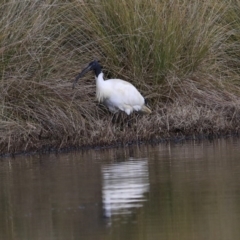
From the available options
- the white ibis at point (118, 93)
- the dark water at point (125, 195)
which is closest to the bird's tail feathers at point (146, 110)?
the white ibis at point (118, 93)

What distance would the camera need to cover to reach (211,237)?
6.80 metres

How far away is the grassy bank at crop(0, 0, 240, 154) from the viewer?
43.6ft

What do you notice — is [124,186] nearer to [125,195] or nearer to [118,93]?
[125,195]

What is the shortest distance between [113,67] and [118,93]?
93 centimetres

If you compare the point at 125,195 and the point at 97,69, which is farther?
the point at 97,69

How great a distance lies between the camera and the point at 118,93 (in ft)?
45.3

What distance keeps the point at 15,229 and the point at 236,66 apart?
8.32 m

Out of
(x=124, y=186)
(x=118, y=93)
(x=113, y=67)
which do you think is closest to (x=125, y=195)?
(x=124, y=186)

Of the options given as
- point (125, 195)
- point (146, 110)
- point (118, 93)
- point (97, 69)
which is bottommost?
point (125, 195)

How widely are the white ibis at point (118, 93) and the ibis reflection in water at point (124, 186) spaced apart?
2.53 meters

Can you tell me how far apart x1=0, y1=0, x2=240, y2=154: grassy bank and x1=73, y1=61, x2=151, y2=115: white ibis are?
0.20 metres

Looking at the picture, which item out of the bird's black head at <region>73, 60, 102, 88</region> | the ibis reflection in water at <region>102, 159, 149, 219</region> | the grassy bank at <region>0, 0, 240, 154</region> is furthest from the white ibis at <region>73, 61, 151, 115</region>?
the ibis reflection in water at <region>102, 159, 149, 219</region>

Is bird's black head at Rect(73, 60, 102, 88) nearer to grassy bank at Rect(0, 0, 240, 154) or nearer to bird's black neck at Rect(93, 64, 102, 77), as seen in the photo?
bird's black neck at Rect(93, 64, 102, 77)

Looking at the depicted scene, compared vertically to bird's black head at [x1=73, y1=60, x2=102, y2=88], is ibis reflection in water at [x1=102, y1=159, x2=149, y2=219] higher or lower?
lower
